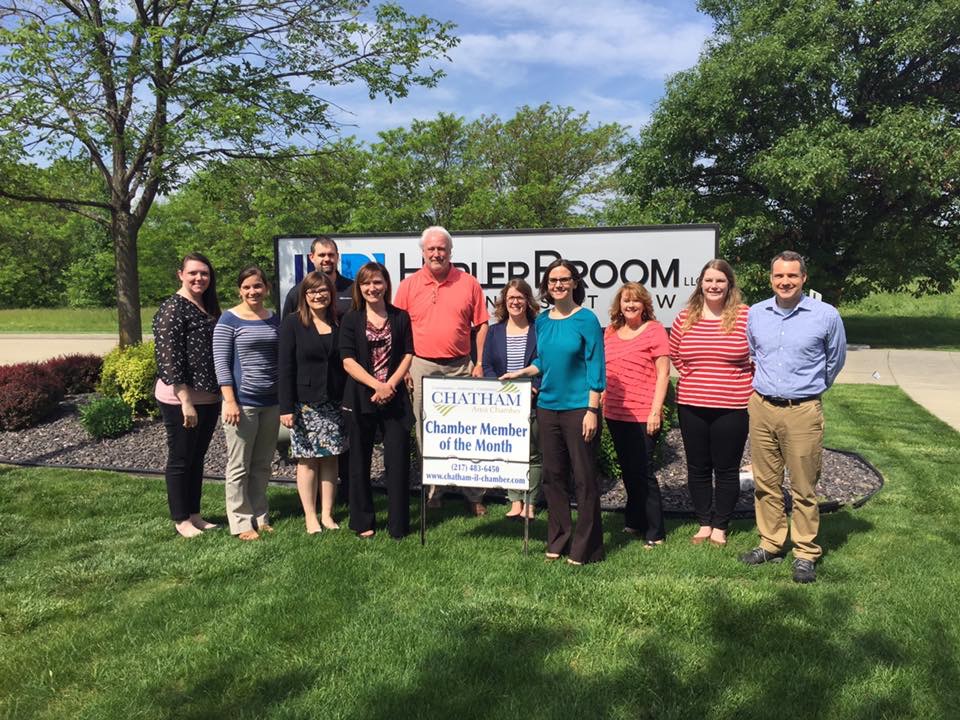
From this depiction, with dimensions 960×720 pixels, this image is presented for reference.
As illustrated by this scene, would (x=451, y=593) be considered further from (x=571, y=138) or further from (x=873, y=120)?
(x=571, y=138)

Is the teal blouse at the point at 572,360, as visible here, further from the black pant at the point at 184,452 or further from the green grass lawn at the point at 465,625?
the black pant at the point at 184,452

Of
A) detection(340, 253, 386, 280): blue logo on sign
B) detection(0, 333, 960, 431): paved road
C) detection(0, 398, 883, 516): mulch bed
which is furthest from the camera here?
detection(0, 333, 960, 431): paved road

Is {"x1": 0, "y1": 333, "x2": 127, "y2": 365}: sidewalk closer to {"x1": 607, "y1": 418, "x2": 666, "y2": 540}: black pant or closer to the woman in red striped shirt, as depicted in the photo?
{"x1": 607, "y1": 418, "x2": 666, "y2": 540}: black pant

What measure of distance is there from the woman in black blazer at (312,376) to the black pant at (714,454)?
7.28 feet

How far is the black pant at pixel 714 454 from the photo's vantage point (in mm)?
3988

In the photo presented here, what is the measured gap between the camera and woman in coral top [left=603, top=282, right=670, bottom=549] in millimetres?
4012

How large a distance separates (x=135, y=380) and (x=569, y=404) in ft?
18.7

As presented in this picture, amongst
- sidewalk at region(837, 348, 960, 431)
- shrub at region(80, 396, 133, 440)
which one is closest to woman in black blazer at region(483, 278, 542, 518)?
shrub at region(80, 396, 133, 440)

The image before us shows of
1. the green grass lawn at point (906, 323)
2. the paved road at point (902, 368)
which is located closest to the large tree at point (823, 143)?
the green grass lawn at point (906, 323)

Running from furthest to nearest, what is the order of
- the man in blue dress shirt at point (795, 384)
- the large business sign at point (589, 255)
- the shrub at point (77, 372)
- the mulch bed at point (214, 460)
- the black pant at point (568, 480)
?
1. the shrub at point (77, 372)
2. the large business sign at point (589, 255)
3. the mulch bed at point (214, 460)
4. the black pant at point (568, 480)
5. the man in blue dress shirt at point (795, 384)

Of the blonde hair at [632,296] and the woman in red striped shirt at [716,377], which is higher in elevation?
the blonde hair at [632,296]

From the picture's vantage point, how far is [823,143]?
52.4ft

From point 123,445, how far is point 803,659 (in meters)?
6.41

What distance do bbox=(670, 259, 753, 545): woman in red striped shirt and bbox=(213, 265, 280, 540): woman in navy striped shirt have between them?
8.55ft
